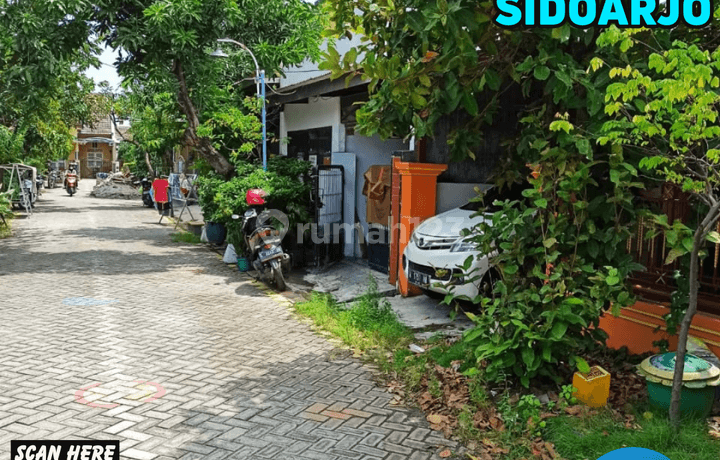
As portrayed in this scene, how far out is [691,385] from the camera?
177 inches

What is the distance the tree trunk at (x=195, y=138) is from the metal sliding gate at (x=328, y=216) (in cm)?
274

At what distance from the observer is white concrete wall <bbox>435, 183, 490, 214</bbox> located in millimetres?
9695

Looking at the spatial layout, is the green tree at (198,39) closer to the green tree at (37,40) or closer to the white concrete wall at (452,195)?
the green tree at (37,40)

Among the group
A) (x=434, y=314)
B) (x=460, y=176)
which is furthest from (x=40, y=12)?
(x=434, y=314)

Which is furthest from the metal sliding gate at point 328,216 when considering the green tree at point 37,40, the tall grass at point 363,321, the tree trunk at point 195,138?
the green tree at point 37,40

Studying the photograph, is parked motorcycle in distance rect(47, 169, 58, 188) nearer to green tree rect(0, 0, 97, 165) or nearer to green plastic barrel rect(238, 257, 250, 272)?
green tree rect(0, 0, 97, 165)

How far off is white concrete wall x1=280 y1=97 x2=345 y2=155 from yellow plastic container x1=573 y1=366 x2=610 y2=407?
29.2ft

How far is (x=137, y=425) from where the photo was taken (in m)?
4.85

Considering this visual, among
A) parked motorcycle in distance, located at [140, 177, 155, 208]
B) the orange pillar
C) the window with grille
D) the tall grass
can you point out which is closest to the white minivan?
the orange pillar

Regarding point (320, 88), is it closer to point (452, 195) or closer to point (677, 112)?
point (452, 195)

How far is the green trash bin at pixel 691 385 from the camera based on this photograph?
4.52 meters

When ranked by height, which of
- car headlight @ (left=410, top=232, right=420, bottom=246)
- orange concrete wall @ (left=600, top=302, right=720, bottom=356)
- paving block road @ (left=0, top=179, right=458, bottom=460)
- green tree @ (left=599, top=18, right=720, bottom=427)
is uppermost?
green tree @ (left=599, top=18, right=720, bottom=427)

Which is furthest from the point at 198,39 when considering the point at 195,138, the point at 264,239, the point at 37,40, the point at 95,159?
the point at 95,159

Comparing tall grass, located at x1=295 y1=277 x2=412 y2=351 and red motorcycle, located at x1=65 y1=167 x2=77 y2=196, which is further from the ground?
red motorcycle, located at x1=65 y1=167 x2=77 y2=196
